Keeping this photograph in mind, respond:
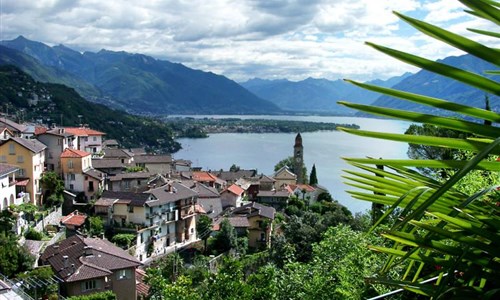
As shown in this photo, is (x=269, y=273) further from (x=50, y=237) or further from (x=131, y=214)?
(x=131, y=214)

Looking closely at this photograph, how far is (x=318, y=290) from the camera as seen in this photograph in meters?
6.64

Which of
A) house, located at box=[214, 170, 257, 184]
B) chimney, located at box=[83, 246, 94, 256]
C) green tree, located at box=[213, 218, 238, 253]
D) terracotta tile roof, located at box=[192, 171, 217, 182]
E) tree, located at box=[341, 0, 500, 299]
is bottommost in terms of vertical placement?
house, located at box=[214, 170, 257, 184]

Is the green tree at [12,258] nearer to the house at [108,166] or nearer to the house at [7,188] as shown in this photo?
the house at [7,188]

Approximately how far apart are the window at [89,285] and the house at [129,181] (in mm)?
12239

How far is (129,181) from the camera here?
93.8 ft

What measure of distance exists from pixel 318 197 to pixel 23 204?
2218 cm

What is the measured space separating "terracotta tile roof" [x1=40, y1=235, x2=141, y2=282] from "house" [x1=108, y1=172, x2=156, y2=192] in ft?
33.9

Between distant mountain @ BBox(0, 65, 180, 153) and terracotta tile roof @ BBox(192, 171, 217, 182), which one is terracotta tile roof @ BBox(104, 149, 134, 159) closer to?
terracotta tile roof @ BBox(192, 171, 217, 182)

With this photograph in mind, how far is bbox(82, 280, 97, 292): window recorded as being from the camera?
14.7 m

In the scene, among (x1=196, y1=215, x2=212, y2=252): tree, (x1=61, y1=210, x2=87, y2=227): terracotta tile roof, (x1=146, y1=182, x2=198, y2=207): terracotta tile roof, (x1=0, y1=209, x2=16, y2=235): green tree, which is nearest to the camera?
(x1=0, y1=209, x2=16, y2=235): green tree

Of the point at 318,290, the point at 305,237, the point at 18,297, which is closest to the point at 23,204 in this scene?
the point at 18,297

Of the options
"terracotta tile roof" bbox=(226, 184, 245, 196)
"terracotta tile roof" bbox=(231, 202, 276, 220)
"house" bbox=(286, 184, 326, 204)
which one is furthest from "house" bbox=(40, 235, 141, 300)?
"house" bbox=(286, 184, 326, 204)

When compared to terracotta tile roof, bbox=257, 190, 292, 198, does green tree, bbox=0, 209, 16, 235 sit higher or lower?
higher

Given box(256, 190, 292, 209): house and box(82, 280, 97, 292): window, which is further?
box(256, 190, 292, 209): house
